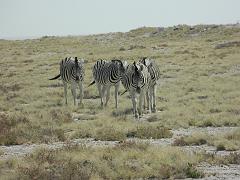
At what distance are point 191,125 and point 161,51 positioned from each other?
37.0 metres

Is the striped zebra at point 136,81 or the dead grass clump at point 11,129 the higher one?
the striped zebra at point 136,81

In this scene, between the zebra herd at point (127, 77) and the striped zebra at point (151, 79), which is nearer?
the zebra herd at point (127, 77)

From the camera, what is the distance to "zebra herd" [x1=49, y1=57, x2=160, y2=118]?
66.9 ft

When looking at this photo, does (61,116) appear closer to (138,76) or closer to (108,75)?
(138,76)

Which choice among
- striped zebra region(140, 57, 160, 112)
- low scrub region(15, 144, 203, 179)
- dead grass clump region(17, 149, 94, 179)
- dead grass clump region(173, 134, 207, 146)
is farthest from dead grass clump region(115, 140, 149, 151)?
striped zebra region(140, 57, 160, 112)

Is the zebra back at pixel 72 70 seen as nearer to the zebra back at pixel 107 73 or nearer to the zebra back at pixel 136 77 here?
the zebra back at pixel 107 73

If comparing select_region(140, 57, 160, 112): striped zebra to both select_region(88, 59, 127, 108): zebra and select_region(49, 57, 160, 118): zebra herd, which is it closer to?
select_region(49, 57, 160, 118): zebra herd

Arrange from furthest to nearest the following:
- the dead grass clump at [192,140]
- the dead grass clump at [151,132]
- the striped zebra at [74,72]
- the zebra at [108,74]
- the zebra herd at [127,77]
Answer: the striped zebra at [74,72]
the zebra at [108,74]
the zebra herd at [127,77]
the dead grass clump at [151,132]
the dead grass clump at [192,140]

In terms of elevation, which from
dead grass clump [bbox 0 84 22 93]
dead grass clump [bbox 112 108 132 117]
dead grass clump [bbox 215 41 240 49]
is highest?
dead grass clump [bbox 215 41 240 49]

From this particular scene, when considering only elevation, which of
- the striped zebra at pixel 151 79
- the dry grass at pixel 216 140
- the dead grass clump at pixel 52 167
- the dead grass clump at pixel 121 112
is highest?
the striped zebra at pixel 151 79

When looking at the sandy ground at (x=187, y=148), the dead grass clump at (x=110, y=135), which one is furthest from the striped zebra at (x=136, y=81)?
the dead grass clump at (x=110, y=135)

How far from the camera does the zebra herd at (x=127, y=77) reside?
66.9 feet

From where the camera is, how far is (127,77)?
20.7 m

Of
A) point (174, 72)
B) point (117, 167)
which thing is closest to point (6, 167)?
point (117, 167)
